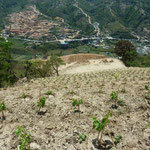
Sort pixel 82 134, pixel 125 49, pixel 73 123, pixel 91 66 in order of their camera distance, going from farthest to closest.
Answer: pixel 125 49, pixel 91 66, pixel 73 123, pixel 82 134

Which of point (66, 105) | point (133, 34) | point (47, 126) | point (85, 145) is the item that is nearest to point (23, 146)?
point (47, 126)

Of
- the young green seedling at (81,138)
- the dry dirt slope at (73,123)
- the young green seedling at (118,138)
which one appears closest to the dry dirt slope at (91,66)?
the dry dirt slope at (73,123)

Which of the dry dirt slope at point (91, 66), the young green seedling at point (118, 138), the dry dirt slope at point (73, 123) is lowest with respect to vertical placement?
the dry dirt slope at point (91, 66)

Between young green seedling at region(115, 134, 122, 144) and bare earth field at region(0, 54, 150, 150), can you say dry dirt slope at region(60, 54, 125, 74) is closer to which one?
bare earth field at region(0, 54, 150, 150)

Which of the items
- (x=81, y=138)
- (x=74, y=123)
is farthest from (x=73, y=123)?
(x=81, y=138)

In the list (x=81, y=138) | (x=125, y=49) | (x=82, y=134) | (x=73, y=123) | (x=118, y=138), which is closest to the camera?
(x=118, y=138)

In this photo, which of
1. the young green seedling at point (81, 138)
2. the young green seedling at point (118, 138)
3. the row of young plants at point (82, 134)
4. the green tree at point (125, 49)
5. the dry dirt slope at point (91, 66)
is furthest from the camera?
the green tree at point (125, 49)

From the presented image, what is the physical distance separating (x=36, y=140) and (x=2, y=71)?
18.5 meters

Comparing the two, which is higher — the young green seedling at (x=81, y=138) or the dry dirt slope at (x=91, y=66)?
the young green seedling at (x=81, y=138)

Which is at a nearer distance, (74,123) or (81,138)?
(81,138)

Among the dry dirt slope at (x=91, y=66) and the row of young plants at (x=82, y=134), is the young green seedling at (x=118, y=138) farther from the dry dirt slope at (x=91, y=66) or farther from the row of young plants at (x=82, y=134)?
the dry dirt slope at (x=91, y=66)

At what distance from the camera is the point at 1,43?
18.4 meters

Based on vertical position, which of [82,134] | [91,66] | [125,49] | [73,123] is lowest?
[91,66]

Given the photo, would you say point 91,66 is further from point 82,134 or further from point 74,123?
point 82,134
